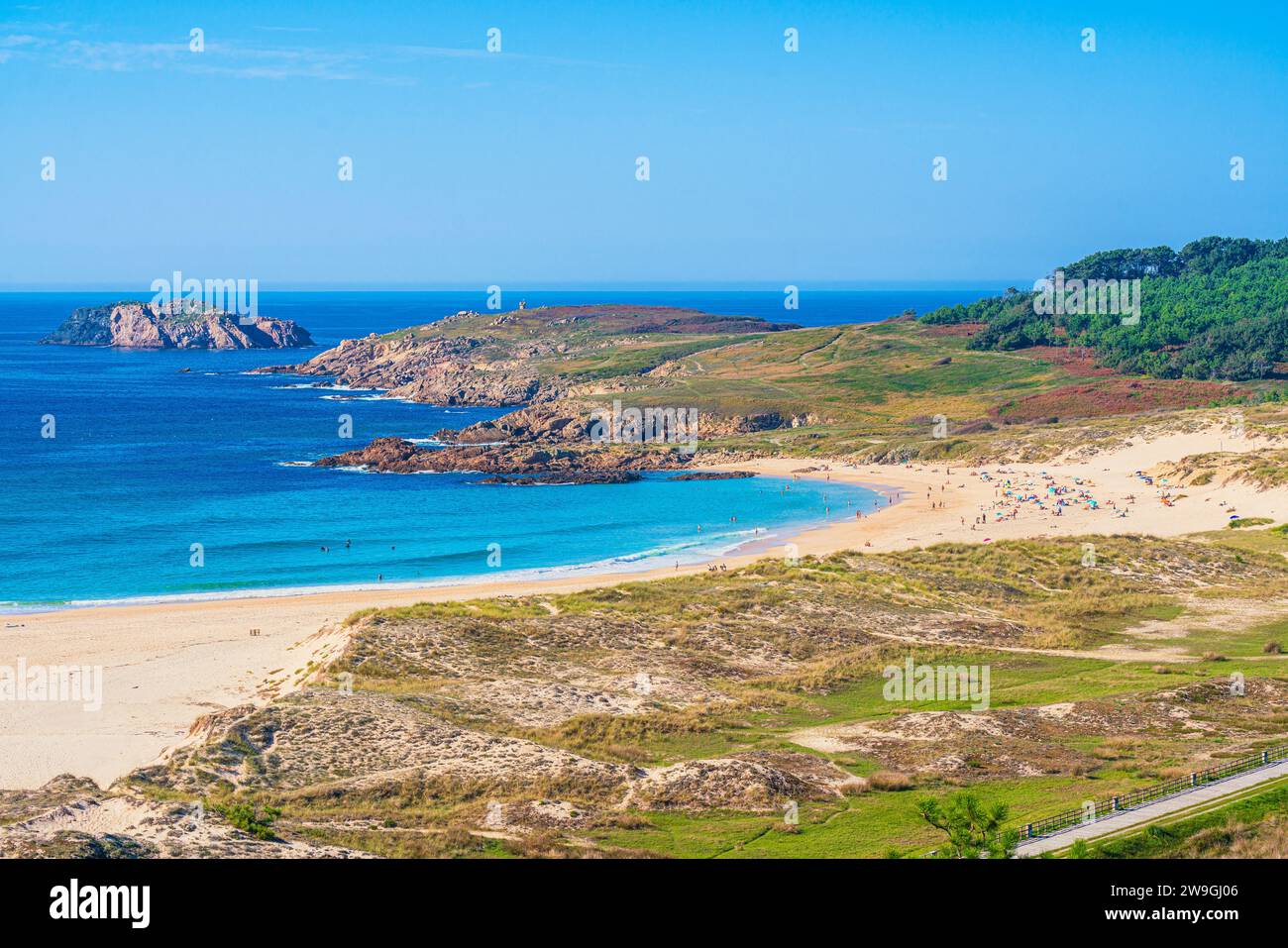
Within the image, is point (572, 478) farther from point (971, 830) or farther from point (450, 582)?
point (971, 830)

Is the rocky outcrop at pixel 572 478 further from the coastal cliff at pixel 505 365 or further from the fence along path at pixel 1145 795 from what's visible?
the fence along path at pixel 1145 795

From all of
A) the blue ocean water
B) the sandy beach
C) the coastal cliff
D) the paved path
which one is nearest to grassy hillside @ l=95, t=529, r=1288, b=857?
the paved path

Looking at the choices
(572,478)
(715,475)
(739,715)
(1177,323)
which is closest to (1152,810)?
(739,715)

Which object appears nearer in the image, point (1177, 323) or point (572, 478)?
point (572, 478)

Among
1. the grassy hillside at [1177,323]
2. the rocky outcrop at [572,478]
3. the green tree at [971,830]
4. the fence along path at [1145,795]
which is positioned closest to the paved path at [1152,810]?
the fence along path at [1145,795]
